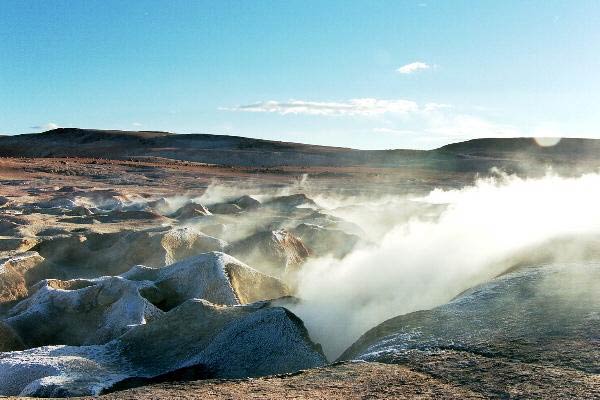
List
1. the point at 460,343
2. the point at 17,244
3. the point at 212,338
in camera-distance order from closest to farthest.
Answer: the point at 460,343 < the point at 212,338 < the point at 17,244

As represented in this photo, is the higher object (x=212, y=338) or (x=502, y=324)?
(x=502, y=324)

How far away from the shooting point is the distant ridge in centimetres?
5916

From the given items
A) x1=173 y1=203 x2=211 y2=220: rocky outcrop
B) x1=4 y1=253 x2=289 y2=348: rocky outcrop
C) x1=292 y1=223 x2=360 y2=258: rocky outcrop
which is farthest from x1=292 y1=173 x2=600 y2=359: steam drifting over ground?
x1=173 y1=203 x2=211 y2=220: rocky outcrop

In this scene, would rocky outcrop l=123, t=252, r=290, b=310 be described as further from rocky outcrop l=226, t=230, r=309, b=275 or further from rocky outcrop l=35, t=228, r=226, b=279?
rocky outcrop l=35, t=228, r=226, b=279

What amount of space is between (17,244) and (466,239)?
326 inches

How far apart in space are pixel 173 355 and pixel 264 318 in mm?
955

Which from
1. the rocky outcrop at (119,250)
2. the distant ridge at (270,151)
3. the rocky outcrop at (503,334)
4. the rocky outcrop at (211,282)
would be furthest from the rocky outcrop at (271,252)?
the distant ridge at (270,151)

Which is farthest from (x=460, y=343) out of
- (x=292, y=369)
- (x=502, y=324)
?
(x=292, y=369)

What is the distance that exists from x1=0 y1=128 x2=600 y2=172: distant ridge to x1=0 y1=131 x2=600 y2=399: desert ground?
39608mm

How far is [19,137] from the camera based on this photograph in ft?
295

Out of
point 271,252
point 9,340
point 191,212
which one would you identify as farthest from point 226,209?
point 9,340

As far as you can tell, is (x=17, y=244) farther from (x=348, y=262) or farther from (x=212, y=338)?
(x=212, y=338)

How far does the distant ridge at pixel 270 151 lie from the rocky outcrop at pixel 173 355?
43.9 m

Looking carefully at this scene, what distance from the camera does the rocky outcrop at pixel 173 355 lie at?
5059mm
